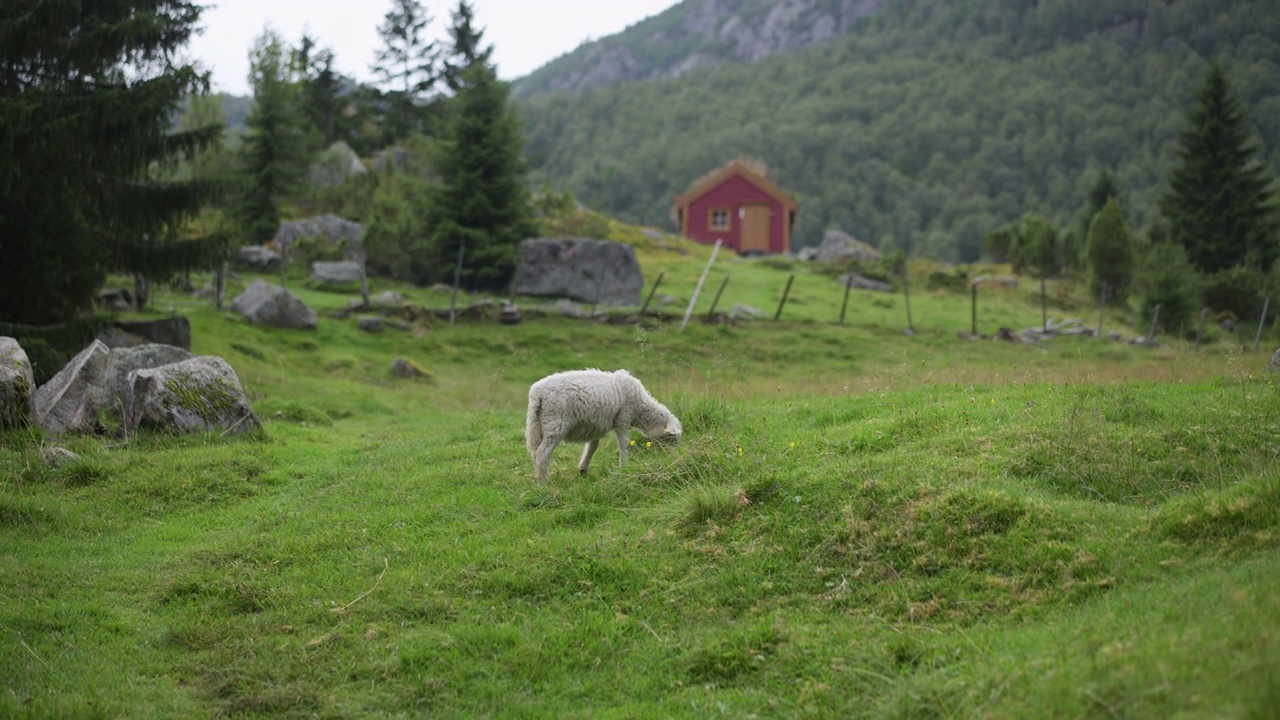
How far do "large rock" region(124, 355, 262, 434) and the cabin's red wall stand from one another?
52.8 m

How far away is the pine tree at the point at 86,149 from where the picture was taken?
1847 cm

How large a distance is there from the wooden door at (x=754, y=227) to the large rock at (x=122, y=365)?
5224 cm

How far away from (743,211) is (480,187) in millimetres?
32083

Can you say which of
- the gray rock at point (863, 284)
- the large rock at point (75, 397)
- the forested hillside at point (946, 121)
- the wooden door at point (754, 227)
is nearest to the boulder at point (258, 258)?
the large rock at point (75, 397)

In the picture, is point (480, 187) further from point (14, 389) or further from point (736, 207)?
point (736, 207)

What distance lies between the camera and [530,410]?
35.8 feet

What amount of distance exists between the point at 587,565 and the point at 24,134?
15.5 meters

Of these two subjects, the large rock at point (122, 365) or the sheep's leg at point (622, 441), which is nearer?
the sheep's leg at point (622, 441)

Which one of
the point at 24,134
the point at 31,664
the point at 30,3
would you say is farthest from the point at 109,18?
the point at 31,664

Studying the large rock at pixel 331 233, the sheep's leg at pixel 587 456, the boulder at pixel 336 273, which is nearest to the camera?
the sheep's leg at pixel 587 456

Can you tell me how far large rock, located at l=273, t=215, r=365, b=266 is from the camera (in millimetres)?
40281

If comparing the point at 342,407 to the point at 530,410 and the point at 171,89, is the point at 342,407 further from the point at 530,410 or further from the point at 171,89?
the point at 530,410

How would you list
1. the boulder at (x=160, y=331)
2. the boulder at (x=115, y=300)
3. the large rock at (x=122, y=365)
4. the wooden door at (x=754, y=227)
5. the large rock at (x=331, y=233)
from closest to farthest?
the large rock at (x=122, y=365), the boulder at (x=160, y=331), the boulder at (x=115, y=300), the large rock at (x=331, y=233), the wooden door at (x=754, y=227)

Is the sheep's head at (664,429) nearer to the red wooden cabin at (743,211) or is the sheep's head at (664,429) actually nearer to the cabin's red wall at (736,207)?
the red wooden cabin at (743,211)
